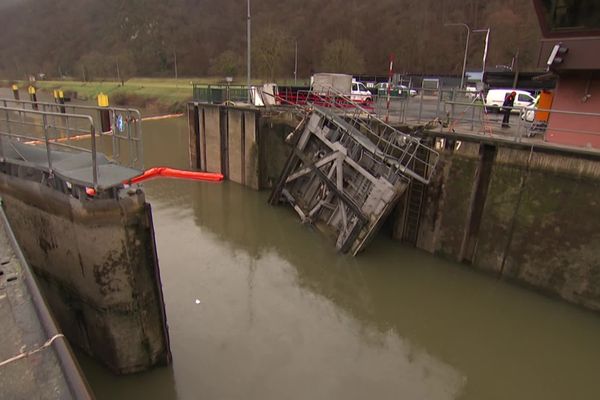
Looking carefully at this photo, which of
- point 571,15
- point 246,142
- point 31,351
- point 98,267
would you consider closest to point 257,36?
point 246,142

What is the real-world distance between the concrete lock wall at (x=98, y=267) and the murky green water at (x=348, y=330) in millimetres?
611

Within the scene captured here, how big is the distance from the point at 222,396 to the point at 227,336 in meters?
1.56

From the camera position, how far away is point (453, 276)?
11.2m

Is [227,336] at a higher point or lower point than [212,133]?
lower

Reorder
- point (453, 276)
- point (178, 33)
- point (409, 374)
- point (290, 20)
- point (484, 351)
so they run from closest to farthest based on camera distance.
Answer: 1. point (409, 374)
2. point (484, 351)
3. point (453, 276)
4. point (290, 20)
5. point (178, 33)

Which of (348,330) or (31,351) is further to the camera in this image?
(348,330)

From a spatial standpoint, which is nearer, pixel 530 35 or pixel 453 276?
pixel 453 276

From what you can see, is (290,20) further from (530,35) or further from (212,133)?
(212,133)

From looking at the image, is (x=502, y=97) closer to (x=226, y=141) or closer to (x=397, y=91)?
(x=397, y=91)

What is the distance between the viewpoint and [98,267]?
21.0 feet

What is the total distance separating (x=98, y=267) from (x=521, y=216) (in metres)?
9.69

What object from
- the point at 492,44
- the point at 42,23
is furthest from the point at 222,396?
the point at 42,23

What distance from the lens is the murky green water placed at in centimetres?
739

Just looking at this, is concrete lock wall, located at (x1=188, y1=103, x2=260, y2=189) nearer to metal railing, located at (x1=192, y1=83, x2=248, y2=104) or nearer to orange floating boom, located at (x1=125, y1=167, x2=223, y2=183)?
orange floating boom, located at (x1=125, y1=167, x2=223, y2=183)
